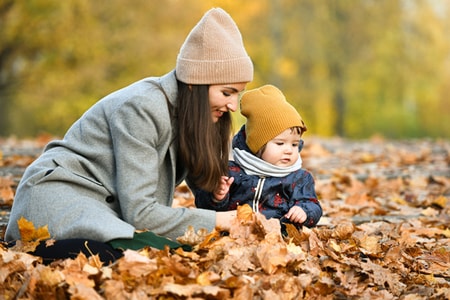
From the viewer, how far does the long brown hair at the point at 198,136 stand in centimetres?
355

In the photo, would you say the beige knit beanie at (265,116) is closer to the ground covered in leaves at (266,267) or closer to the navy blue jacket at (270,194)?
the navy blue jacket at (270,194)

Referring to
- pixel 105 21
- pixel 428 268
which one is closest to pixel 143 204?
pixel 428 268

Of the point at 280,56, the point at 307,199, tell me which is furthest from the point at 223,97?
the point at 280,56

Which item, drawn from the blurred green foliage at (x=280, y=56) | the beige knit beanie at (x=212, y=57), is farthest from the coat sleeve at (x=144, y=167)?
the blurred green foliage at (x=280, y=56)

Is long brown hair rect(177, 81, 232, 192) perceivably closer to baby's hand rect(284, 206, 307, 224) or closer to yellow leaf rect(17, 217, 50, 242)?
baby's hand rect(284, 206, 307, 224)

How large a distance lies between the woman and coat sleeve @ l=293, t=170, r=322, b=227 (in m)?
0.52

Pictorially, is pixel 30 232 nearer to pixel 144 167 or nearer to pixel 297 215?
pixel 144 167

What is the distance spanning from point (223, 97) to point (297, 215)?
792 mm

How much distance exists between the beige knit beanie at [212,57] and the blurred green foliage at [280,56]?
42.1 feet

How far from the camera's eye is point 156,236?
3.41 metres

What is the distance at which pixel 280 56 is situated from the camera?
80.7 feet

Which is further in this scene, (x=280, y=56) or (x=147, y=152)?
(x=280, y=56)

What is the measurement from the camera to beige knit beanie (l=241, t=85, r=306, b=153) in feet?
12.9

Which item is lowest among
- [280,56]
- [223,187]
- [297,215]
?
[280,56]
